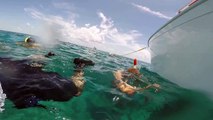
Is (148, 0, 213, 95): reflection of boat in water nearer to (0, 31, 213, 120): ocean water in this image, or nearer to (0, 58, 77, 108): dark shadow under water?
(0, 31, 213, 120): ocean water

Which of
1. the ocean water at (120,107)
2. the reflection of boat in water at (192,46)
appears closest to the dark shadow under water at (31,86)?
the ocean water at (120,107)

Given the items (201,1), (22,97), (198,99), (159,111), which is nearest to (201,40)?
(201,1)

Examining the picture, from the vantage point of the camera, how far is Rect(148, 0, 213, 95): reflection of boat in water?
4855 mm

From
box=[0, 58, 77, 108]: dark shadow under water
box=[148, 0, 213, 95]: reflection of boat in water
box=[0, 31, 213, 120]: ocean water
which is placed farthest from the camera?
box=[148, 0, 213, 95]: reflection of boat in water

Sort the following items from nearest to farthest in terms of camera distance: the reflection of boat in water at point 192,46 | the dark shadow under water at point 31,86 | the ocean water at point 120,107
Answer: the ocean water at point 120,107, the dark shadow under water at point 31,86, the reflection of boat in water at point 192,46

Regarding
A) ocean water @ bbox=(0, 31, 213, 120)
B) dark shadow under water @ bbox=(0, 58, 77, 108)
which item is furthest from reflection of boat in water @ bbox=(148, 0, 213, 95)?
dark shadow under water @ bbox=(0, 58, 77, 108)

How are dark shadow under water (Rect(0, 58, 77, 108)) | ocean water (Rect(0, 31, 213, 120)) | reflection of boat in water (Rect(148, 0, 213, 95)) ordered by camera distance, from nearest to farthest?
ocean water (Rect(0, 31, 213, 120)), dark shadow under water (Rect(0, 58, 77, 108)), reflection of boat in water (Rect(148, 0, 213, 95))

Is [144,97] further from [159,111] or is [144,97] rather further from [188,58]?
[188,58]

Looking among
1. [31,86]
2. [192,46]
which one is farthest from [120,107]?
[192,46]

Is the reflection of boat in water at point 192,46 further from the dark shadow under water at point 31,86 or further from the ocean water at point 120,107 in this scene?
the dark shadow under water at point 31,86

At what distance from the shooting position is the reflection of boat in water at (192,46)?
4.86m

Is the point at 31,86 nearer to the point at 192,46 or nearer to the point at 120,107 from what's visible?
the point at 120,107

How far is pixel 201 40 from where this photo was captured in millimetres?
5090

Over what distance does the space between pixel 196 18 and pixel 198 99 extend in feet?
8.11
